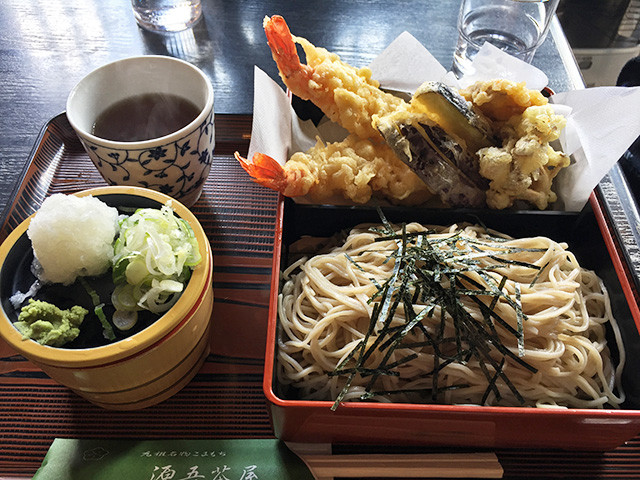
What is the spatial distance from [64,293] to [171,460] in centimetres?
46

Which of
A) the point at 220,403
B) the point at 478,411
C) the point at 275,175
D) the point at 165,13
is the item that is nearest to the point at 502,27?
the point at 275,175

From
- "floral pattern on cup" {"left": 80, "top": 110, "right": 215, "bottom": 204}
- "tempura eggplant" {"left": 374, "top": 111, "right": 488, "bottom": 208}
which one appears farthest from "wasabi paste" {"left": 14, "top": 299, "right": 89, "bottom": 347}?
"tempura eggplant" {"left": 374, "top": 111, "right": 488, "bottom": 208}

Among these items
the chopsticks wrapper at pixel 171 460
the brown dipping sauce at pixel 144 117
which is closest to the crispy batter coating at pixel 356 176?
the brown dipping sauce at pixel 144 117

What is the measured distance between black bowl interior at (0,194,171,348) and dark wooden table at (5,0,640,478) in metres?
0.32

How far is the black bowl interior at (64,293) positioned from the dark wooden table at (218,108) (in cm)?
32

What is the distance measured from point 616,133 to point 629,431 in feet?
2.86

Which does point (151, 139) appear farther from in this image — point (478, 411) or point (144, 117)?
point (478, 411)

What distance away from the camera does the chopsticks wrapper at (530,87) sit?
1.51 meters

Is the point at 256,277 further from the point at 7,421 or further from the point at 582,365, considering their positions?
the point at 582,365

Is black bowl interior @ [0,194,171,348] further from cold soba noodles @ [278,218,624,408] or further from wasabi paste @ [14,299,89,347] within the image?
cold soba noodles @ [278,218,624,408]

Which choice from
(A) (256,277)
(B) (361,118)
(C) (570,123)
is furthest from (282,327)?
(C) (570,123)

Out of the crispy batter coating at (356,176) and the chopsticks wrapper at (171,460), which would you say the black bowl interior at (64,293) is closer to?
the chopsticks wrapper at (171,460)

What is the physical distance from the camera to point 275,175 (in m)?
1.43

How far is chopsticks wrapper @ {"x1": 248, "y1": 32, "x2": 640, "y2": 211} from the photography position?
151cm
